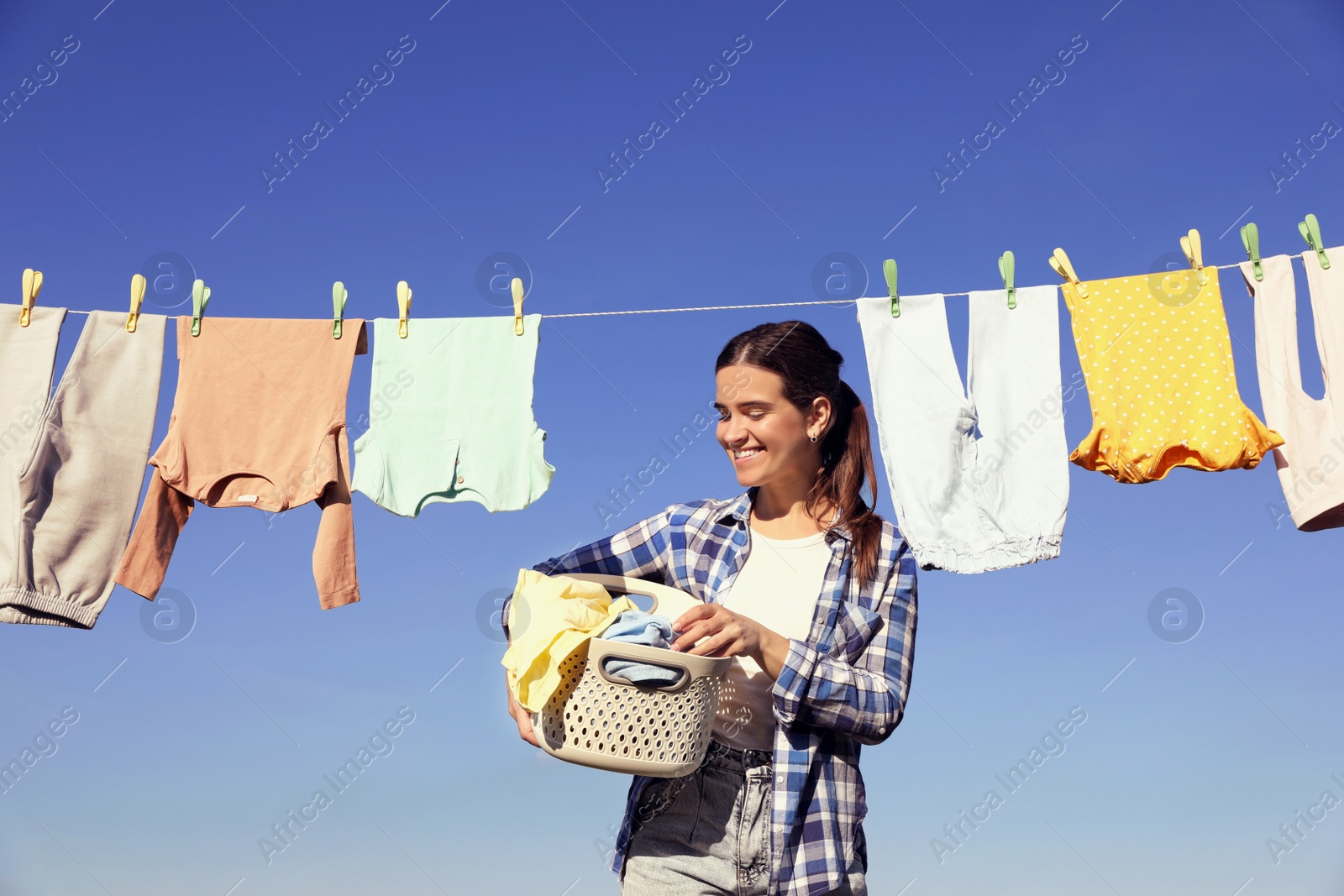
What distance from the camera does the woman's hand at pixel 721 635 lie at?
205cm

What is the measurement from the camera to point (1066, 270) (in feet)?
12.6

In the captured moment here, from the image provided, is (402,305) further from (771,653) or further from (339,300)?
(771,653)

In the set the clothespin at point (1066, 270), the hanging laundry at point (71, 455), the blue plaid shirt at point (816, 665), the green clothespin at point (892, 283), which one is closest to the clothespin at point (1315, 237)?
the clothespin at point (1066, 270)

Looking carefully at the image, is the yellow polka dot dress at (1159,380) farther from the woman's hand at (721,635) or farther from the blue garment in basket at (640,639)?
the blue garment in basket at (640,639)

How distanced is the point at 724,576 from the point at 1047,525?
1608 millimetres

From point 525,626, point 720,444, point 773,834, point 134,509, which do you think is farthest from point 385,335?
point 773,834

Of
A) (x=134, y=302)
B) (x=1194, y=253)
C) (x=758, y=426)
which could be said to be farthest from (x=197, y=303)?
(x=1194, y=253)

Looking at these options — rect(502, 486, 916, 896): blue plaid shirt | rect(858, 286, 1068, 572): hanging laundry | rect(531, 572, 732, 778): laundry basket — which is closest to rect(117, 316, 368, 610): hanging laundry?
rect(502, 486, 916, 896): blue plaid shirt

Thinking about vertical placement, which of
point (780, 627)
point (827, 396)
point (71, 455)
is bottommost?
point (780, 627)

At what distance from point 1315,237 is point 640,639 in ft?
10.3

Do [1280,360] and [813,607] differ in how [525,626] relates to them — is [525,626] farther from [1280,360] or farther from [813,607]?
[1280,360]

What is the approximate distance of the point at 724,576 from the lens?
2.62 m

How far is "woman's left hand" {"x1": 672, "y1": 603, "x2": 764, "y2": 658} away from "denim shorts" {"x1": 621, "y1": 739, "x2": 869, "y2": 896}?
336 millimetres

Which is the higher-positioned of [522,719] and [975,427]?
[975,427]
